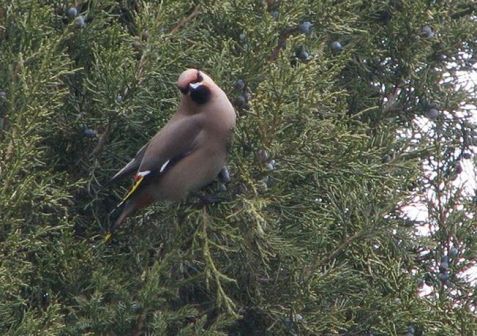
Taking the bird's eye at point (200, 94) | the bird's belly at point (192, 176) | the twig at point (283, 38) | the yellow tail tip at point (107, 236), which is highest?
the twig at point (283, 38)

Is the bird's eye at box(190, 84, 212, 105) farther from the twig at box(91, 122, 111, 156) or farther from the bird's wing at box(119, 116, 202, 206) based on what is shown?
the twig at box(91, 122, 111, 156)

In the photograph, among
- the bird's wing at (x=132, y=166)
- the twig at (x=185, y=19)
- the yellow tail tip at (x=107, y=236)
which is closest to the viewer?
the yellow tail tip at (x=107, y=236)

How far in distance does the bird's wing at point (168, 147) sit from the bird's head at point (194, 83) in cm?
12

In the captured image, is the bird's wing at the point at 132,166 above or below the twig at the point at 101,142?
below

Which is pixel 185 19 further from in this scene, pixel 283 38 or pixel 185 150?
pixel 185 150

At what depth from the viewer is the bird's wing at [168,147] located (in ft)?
13.5

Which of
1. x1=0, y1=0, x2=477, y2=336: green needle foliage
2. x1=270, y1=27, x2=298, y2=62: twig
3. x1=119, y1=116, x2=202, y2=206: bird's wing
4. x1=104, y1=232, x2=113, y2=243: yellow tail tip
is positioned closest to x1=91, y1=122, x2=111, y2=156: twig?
x1=0, y1=0, x2=477, y2=336: green needle foliage

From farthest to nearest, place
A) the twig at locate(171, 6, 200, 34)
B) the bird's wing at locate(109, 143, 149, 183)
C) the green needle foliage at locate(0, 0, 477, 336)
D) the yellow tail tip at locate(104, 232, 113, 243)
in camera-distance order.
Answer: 1. the twig at locate(171, 6, 200, 34)
2. the bird's wing at locate(109, 143, 149, 183)
3. the yellow tail tip at locate(104, 232, 113, 243)
4. the green needle foliage at locate(0, 0, 477, 336)

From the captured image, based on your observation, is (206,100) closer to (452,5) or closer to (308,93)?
(308,93)

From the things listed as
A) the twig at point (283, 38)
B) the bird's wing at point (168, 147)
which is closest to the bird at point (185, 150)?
the bird's wing at point (168, 147)

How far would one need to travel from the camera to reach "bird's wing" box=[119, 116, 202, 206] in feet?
13.5

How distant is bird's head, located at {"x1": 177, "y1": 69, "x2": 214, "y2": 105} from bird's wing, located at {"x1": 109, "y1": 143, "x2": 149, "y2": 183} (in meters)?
0.24

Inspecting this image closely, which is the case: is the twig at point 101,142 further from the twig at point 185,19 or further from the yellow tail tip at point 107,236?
the twig at point 185,19

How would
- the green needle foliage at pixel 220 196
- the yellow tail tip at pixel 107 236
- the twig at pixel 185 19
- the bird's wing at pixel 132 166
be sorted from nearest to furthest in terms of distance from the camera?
the green needle foliage at pixel 220 196 → the yellow tail tip at pixel 107 236 → the bird's wing at pixel 132 166 → the twig at pixel 185 19
